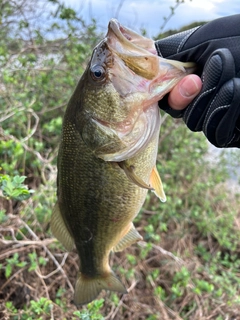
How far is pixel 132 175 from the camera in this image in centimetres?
164

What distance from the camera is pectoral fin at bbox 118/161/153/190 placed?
1604 millimetres

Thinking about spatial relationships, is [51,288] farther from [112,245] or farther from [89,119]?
[89,119]

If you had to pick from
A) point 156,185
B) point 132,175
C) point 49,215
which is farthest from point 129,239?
point 49,215

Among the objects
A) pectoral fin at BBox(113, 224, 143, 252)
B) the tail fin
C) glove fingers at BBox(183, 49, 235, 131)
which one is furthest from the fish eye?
the tail fin

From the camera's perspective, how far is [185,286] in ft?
10.3

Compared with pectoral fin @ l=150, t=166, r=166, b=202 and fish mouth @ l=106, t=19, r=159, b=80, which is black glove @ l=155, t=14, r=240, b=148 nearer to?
fish mouth @ l=106, t=19, r=159, b=80

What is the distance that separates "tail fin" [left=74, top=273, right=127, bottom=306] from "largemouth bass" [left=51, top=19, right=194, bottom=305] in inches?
10.1

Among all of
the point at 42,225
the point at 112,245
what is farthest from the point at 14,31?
the point at 112,245

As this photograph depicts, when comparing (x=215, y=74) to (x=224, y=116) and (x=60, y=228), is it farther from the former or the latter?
(x=60, y=228)

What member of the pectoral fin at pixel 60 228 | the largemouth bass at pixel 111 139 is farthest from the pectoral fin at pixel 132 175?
the pectoral fin at pixel 60 228

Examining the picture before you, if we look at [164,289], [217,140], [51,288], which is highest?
[217,140]

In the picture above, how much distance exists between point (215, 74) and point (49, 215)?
1.88 m

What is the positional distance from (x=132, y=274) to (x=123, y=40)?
202 centimetres

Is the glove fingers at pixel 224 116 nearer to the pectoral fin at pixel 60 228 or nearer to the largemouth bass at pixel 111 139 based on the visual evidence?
the largemouth bass at pixel 111 139
